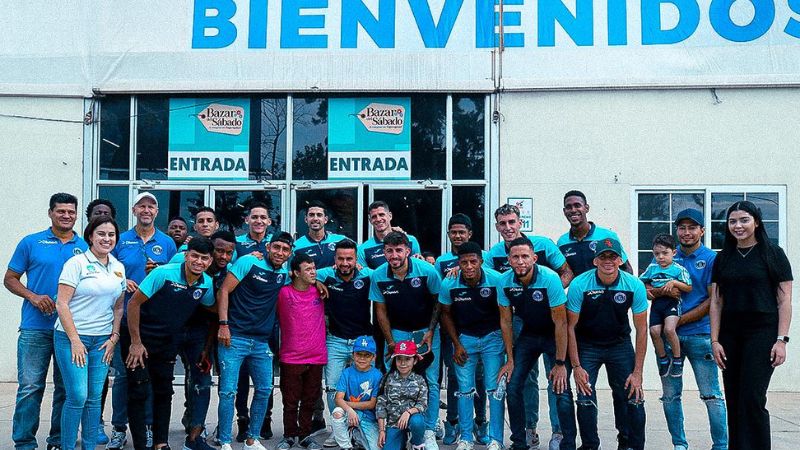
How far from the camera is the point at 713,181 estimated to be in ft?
30.3

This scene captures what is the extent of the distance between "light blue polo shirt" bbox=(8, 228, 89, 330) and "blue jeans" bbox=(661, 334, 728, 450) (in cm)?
477

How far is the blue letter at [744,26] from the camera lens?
9367mm

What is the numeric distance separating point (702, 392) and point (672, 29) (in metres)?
5.40

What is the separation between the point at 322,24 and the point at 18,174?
443 centimetres

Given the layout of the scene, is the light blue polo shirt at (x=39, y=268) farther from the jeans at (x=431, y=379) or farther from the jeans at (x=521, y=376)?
the jeans at (x=521, y=376)

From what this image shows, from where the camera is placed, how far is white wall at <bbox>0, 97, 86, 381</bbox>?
9.66 m

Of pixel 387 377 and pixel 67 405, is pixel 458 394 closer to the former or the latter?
pixel 387 377

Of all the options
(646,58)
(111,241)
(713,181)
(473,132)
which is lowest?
(111,241)

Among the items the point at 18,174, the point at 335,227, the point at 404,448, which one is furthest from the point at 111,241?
the point at 18,174

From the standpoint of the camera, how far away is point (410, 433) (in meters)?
5.86

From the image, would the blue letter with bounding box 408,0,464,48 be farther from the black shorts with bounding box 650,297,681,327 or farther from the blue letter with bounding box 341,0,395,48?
the black shorts with bounding box 650,297,681,327

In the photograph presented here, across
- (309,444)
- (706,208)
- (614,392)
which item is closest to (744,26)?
(706,208)

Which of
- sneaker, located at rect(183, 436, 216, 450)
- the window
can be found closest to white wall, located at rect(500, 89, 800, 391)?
the window

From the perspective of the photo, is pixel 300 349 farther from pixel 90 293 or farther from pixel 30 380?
pixel 30 380
